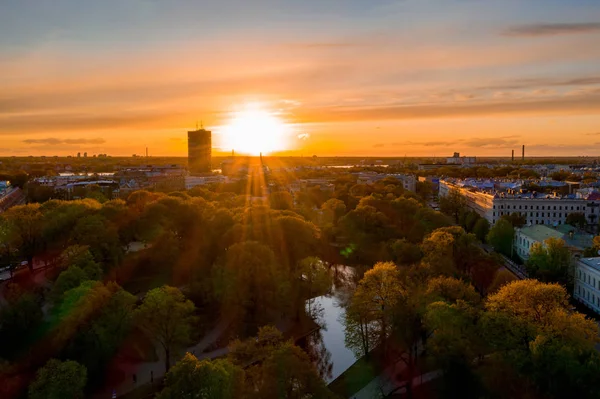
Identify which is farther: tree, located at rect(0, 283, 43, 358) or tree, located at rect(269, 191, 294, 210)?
tree, located at rect(269, 191, 294, 210)

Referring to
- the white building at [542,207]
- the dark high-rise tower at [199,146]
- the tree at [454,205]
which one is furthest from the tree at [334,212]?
the dark high-rise tower at [199,146]

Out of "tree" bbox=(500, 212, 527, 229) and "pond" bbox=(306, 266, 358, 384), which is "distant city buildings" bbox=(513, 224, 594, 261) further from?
"pond" bbox=(306, 266, 358, 384)

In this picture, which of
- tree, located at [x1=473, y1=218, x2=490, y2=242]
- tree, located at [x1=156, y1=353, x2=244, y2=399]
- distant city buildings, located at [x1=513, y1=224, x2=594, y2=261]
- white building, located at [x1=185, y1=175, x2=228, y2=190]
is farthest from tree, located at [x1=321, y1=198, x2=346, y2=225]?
white building, located at [x1=185, y1=175, x2=228, y2=190]

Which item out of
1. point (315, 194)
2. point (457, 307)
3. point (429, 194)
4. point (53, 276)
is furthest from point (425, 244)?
point (429, 194)

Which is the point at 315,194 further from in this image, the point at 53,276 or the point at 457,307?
the point at 457,307

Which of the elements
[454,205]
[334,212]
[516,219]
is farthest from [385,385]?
[454,205]

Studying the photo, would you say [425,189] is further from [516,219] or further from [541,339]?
[541,339]

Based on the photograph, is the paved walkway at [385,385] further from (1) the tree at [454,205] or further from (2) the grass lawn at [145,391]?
(1) the tree at [454,205]
